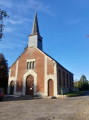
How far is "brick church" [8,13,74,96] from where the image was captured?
2225 cm

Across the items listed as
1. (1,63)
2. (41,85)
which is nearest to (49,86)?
(41,85)

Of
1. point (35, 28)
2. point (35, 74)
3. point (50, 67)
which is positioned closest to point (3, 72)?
point (35, 74)

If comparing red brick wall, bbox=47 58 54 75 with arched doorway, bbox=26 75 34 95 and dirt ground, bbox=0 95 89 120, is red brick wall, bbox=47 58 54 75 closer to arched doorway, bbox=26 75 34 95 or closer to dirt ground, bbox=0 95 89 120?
arched doorway, bbox=26 75 34 95

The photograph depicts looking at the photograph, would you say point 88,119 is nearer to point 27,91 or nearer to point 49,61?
point 49,61

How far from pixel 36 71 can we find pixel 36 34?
8.68m

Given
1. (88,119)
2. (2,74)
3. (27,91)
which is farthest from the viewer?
(2,74)

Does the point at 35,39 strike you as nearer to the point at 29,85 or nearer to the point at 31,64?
the point at 31,64

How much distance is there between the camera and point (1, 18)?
25.9 feet

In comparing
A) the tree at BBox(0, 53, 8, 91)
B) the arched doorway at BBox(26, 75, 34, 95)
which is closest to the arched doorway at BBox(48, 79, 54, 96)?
the arched doorway at BBox(26, 75, 34, 95)

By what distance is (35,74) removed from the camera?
23969 millimetres

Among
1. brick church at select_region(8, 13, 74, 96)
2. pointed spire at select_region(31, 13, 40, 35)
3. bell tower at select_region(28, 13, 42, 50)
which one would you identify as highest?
pointed spire at select_region(31, 13, 40, 35)

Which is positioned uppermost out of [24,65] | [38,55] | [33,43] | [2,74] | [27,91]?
[33,43]

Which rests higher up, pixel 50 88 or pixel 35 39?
pixel 35 39

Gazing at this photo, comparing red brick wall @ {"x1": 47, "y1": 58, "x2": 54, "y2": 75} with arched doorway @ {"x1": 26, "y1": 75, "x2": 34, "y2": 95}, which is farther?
arched doorway @ {"x1": 26, "y1": 75, "x2": 34, "y2": 95}
